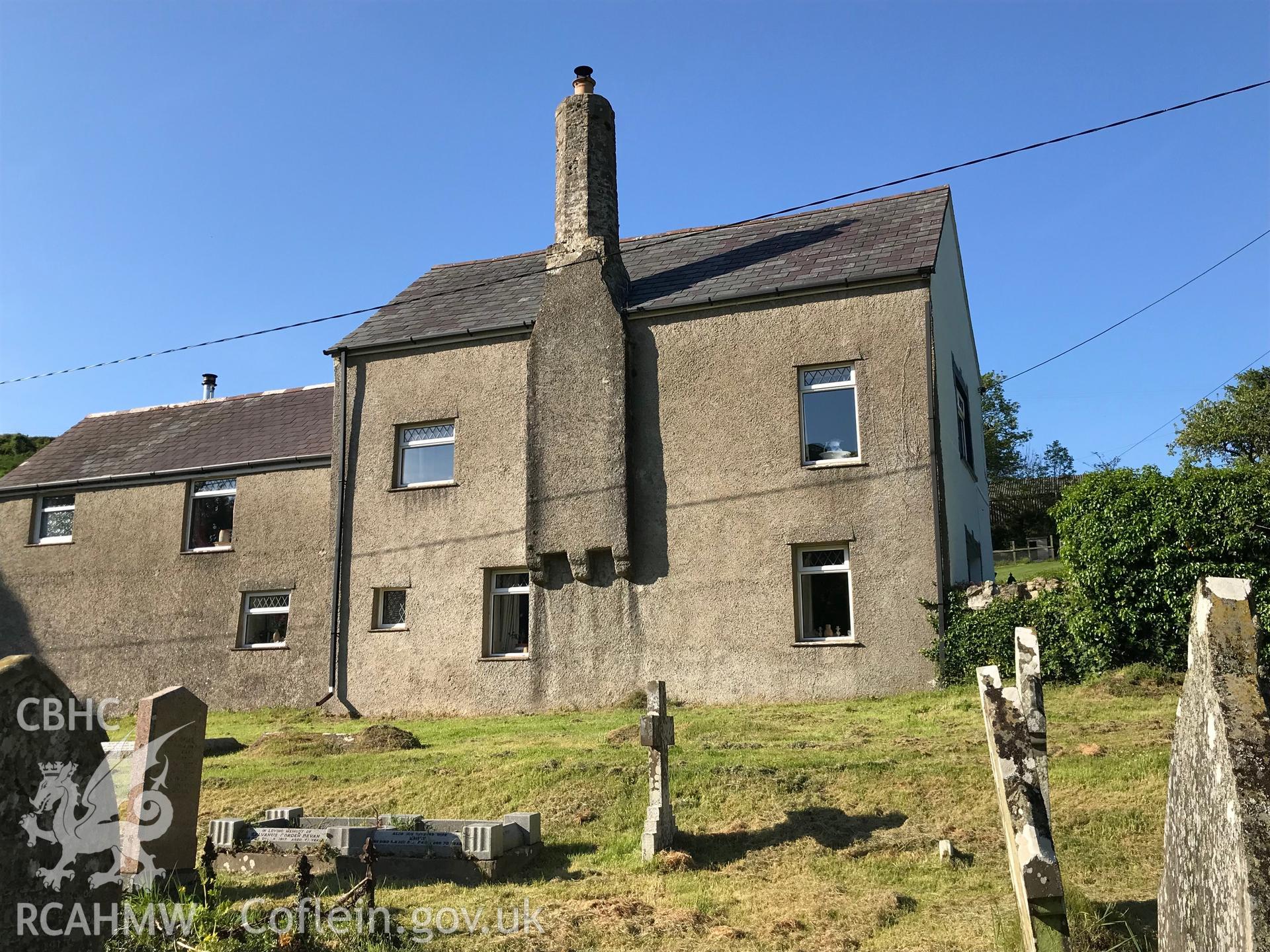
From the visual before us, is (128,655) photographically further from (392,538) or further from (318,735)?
(318,735)

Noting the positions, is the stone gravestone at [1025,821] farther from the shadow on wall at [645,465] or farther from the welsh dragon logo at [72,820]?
the shadow on wall at [645,465]

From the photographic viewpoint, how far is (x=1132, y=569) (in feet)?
44.4

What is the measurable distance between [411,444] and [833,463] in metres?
8.28

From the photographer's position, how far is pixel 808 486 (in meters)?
16.1

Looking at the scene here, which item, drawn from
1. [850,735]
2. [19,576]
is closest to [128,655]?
[19,576]

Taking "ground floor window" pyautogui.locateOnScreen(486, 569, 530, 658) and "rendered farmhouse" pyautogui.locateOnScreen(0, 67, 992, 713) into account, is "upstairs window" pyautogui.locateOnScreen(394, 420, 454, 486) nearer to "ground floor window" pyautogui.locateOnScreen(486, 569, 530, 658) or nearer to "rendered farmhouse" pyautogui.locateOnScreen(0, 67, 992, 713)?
"rendered farmhouse" pyautogui.locateOnScreen(0, 67, 992, 713)

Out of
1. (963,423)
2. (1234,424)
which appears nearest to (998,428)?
(1234,424)

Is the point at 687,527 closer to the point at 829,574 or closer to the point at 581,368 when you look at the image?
the point at 829,574

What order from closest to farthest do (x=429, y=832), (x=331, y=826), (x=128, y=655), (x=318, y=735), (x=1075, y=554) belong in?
(x=429, y=832)
(x=331, y=826)
(x=1075, y=554)
(x=318, y=735)
(x=128, y=655)

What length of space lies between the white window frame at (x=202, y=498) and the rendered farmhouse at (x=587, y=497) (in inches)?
4.2

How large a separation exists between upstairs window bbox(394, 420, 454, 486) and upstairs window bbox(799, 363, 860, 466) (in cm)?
681

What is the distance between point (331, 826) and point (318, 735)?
256 inches

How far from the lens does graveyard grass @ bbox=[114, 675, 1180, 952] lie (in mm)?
6414

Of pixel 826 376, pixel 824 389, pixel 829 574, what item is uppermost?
pixel 826 376
